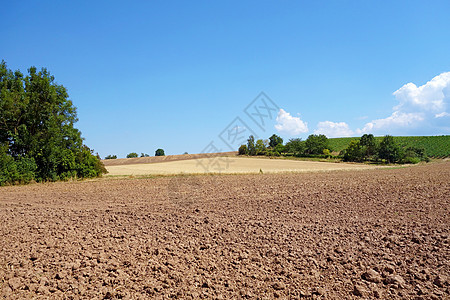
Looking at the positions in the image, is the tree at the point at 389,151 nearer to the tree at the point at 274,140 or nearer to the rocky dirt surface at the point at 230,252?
the tree at the point at 274,140

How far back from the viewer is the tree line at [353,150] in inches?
2489

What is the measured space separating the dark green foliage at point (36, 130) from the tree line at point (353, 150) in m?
47.1

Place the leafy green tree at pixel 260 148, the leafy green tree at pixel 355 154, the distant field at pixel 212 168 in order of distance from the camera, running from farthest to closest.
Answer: the leafy green tree at pixel 260 148 → the leafy green tree at pixel 355 154 → the distant field at pixel 212 168

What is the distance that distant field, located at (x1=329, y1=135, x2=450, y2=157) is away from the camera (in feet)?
268

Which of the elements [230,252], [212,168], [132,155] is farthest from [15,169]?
[132,155]

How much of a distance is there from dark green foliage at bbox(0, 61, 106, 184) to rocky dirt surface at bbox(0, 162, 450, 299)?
→ 47.8 ft

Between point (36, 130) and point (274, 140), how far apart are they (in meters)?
71.2

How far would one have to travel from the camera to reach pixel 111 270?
578 cm

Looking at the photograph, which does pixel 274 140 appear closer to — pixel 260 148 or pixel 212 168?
pixel 260 148

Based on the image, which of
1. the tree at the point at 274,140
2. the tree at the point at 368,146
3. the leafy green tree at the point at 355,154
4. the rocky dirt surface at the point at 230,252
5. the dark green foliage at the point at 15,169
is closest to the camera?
the rocky dirt surface at the point at 230,252

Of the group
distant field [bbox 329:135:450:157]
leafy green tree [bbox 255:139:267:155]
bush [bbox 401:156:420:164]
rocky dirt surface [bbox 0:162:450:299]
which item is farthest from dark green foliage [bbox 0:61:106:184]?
distant field [bbox 329:135:450:157]

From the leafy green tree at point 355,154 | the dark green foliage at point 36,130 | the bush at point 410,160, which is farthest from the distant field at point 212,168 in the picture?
the bush at point 410,160

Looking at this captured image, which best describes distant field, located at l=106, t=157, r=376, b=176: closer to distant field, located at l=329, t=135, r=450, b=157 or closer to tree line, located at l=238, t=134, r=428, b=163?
tree line, located at l=238, t=134, r=428, b=163

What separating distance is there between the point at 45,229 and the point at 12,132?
64.5ft
